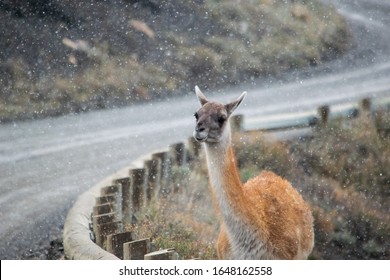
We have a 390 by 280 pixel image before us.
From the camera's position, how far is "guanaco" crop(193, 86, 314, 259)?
10.6ft

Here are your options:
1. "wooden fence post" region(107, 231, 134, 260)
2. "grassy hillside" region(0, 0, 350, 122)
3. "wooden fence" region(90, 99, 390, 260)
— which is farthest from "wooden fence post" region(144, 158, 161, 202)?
"grassy hillside" region(0, 0, 350, 122)

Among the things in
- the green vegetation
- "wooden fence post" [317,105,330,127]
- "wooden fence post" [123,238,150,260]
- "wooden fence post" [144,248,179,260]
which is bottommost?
"wooden fence post" [144,248,179,260]

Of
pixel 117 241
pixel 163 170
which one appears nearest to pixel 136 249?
pixel 117 241

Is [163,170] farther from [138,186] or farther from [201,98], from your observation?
[201,98]

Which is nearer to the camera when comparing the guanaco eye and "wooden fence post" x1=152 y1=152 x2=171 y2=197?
the guanaco eye

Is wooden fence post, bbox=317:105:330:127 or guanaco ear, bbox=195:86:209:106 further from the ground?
guanaco ear, bbox=195:86:209:106

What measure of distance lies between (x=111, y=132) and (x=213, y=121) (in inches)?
28.3

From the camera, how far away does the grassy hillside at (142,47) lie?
3695 mm

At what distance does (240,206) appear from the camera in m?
3.28

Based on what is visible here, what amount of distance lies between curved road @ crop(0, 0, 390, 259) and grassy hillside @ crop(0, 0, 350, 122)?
0.24ft

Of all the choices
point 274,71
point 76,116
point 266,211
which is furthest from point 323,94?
point 76,116

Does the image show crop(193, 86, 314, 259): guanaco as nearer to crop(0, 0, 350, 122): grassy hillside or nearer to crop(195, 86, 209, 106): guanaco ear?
crop(195, 86, 209, 106): guanaco ear
